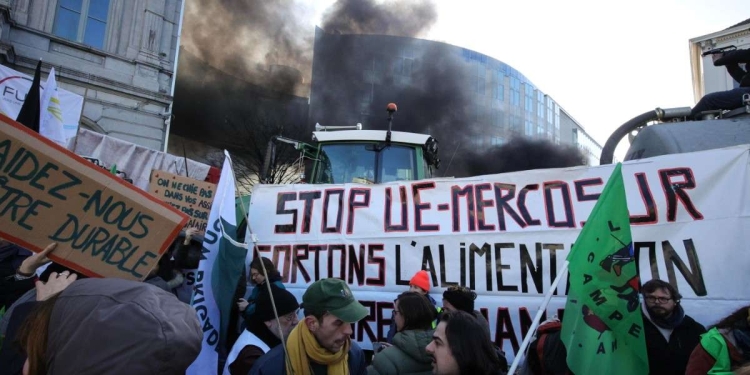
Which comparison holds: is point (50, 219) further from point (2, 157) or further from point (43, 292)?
point (43, 292)

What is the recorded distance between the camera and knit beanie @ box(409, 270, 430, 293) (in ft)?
11.8

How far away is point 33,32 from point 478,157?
2160 centimetres

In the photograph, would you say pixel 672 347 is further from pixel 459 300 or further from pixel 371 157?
pixel 371 157

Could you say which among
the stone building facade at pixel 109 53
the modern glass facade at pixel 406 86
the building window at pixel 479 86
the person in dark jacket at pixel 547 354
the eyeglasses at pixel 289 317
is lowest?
the person in dark jacket at pixel 547 354

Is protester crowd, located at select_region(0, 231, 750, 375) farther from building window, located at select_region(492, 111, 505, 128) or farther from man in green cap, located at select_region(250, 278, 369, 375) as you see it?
building window, located at select_region(492, 111, 505, 128)

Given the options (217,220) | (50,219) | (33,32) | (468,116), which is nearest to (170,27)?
(33,32)

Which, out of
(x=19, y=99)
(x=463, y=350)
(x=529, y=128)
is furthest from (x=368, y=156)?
(x=529, y=128)

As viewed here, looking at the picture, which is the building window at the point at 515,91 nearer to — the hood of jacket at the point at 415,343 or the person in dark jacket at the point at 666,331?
the person in dark jacket at the point at 666,331

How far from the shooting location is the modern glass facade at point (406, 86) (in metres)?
27.7

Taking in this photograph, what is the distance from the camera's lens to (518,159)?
26.0 metres

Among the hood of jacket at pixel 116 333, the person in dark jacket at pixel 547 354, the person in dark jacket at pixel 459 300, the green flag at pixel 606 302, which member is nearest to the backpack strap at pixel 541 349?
the person in dark jacket at pixel 547 354

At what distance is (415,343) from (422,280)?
130 centimetres

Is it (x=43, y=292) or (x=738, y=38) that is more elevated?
(x=738, y=38)

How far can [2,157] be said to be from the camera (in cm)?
207
